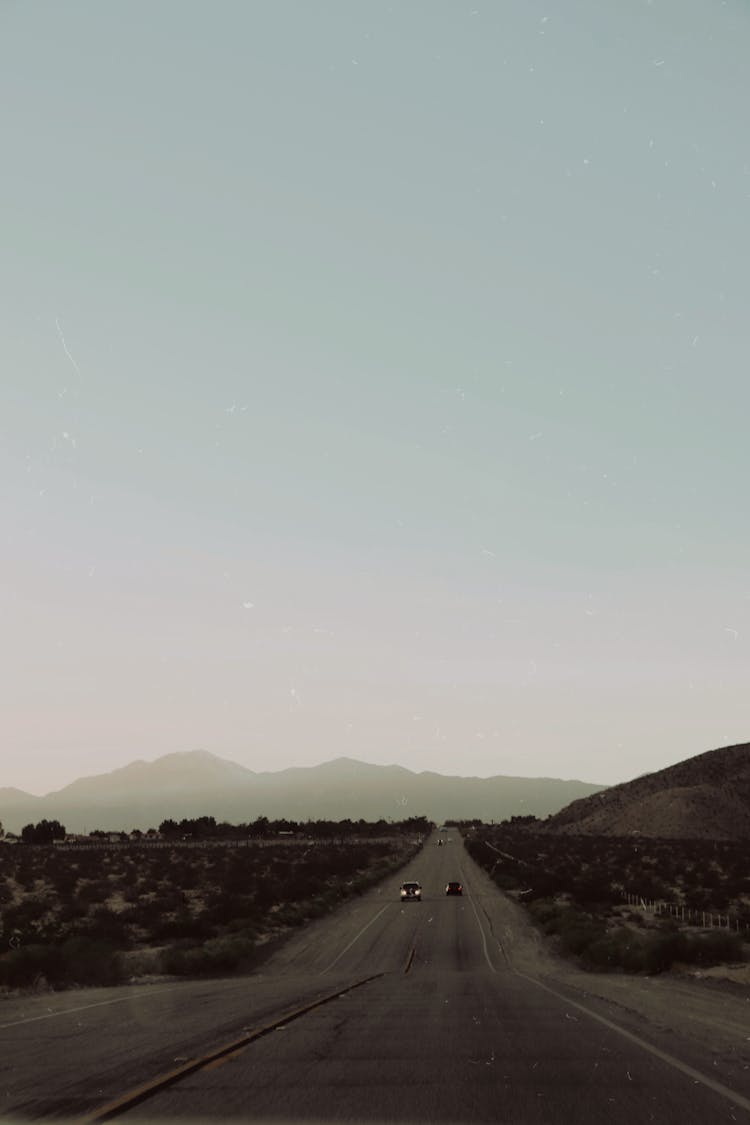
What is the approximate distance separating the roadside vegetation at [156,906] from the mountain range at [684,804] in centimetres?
5589

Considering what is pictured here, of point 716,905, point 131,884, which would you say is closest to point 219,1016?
point 716,905

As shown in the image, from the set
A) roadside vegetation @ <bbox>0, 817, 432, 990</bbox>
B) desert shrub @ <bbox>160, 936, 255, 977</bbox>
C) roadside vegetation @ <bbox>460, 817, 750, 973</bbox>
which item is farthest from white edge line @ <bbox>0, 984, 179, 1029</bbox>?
roadside vegetation @ <bbox>460, 817, 750, 973</bbox>

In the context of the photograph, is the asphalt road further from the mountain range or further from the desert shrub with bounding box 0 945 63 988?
the mountain range

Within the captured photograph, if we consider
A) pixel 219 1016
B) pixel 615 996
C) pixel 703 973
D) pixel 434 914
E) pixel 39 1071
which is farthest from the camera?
pixel 434 914

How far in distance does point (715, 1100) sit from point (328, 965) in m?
27.5

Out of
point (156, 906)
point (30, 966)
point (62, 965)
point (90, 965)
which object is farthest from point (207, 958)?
point (156, 906)

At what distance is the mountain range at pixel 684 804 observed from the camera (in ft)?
475

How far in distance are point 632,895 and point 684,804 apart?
99.1m

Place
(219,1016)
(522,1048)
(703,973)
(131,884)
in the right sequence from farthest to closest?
(131,884) < (703,973) < (219,1016) < (522,1048)

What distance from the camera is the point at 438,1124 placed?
8203 mm

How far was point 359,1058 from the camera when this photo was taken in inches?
459

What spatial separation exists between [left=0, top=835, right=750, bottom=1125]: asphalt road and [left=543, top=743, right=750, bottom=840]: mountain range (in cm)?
13067

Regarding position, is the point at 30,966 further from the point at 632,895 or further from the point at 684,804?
the point at 684,804

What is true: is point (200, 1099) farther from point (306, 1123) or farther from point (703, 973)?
point (703, 973)
